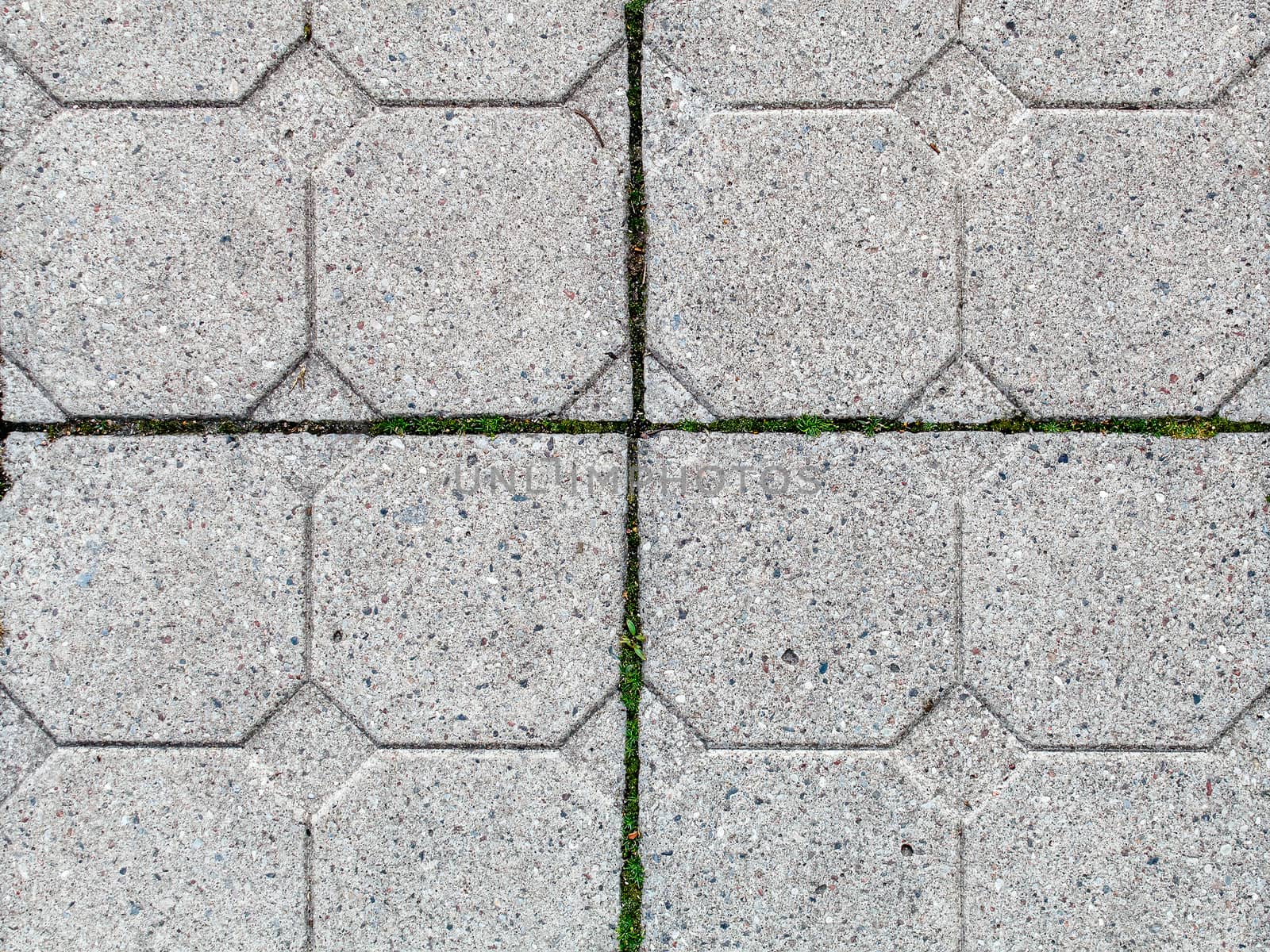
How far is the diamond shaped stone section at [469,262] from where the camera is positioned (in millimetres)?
1899

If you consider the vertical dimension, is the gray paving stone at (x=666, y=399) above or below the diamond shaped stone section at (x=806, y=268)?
below

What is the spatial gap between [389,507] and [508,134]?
29.9 inches

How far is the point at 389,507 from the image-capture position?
1.90 metres

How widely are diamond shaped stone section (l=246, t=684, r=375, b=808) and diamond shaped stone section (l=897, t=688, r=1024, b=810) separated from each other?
41.6 inches

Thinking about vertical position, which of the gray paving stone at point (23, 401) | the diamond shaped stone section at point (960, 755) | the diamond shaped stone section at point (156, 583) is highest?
the gray paving stone at point (23, 401)

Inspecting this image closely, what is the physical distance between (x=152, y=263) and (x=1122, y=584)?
1.98m

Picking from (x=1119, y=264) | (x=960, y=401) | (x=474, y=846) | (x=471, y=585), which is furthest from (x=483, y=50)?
(x=474, y=846)

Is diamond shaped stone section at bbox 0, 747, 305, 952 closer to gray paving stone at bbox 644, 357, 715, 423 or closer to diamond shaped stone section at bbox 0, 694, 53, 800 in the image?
diamond shaped stone section at bbox 0, 694, 53, 800

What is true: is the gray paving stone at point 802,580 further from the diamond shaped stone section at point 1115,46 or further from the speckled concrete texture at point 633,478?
the diamond shaped stone section at point 1115,46

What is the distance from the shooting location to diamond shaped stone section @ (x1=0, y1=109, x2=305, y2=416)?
1902mm

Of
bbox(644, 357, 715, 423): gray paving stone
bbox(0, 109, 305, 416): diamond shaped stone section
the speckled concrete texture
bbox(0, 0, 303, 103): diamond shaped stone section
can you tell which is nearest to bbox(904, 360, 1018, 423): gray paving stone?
the speckled concrete texture

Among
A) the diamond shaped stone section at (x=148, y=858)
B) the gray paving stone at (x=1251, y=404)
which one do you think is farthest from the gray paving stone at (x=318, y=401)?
the gray paving stone at (x=1251, y=404)

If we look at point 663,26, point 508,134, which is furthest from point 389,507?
point 663,26

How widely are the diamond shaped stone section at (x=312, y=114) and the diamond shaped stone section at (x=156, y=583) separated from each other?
0.57 m
